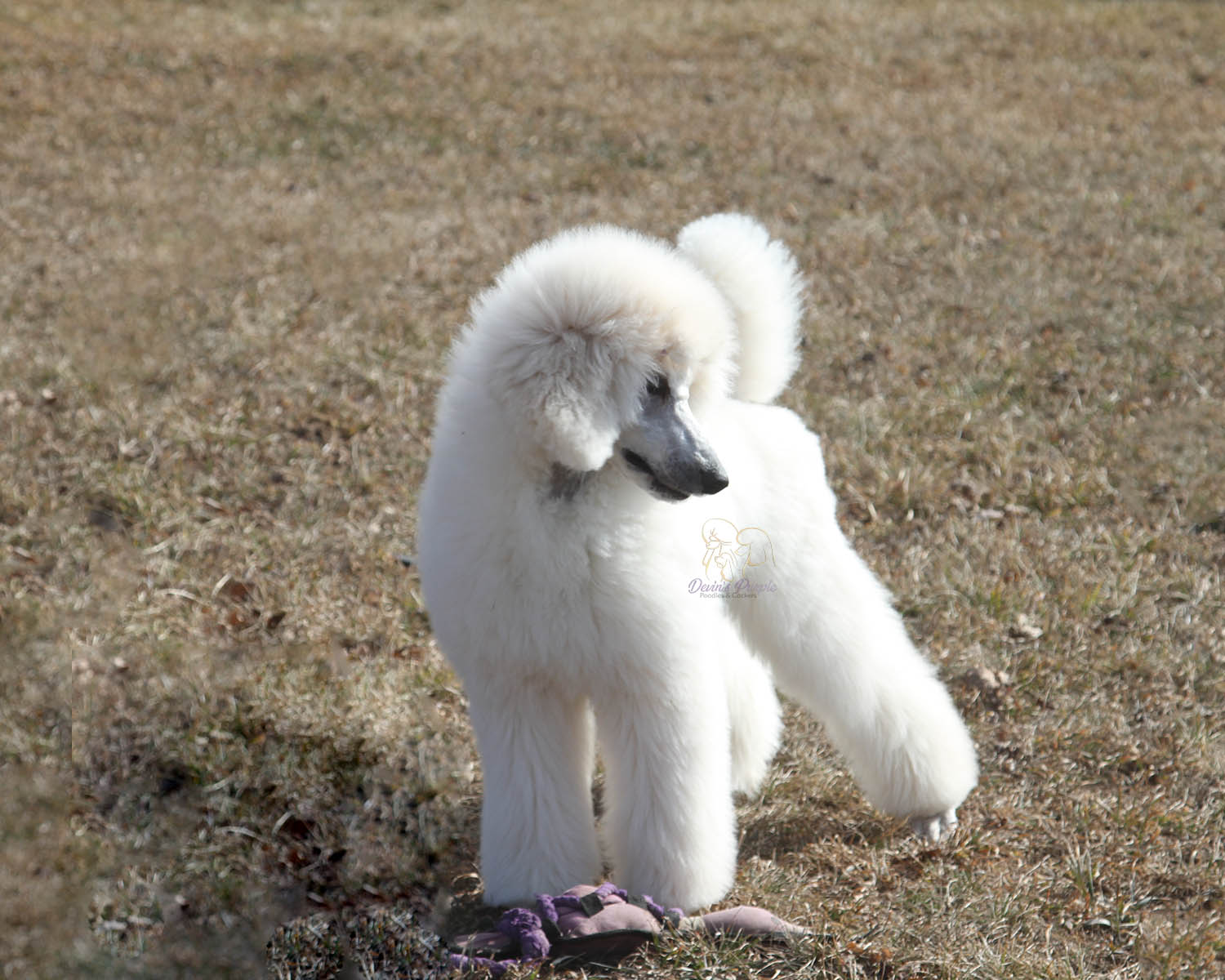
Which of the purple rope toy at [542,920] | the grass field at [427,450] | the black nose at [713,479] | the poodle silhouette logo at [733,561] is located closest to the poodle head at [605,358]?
the black nose at [713,479]

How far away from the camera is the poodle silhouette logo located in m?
2.59

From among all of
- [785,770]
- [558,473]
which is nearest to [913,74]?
[785,770]

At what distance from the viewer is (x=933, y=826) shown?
3100 millimetres

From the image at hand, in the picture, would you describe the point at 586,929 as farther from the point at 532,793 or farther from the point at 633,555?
the point at 633,555

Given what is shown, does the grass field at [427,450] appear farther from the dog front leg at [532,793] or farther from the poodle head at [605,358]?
the poodle head at [605,358]

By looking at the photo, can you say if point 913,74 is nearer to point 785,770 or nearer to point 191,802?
point 785,770

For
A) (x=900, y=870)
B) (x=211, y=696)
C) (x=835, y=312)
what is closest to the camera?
(x=900, y=870)

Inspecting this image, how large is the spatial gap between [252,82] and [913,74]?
5.31m

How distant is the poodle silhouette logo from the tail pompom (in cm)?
44

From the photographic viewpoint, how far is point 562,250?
2.32 metres

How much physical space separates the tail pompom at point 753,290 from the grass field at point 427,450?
1.18 meters

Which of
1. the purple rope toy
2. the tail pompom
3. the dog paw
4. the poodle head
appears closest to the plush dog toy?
the purple rope toy

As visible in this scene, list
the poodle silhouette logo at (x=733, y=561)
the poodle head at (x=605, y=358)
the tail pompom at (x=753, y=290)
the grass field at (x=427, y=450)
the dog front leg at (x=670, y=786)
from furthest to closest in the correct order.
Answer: the grass field at (x=427, y=450) < the tail pompom at (x=753, y=290) < the poodle silhouette logo at (x=733, y=561) < the dog front leg at (x=670, y=786) < the poodle head at (x=605, y=358)

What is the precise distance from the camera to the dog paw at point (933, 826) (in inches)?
122
